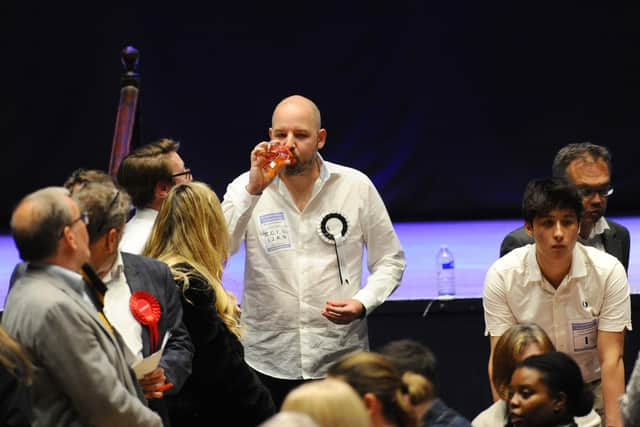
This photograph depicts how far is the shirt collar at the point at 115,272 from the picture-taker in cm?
316

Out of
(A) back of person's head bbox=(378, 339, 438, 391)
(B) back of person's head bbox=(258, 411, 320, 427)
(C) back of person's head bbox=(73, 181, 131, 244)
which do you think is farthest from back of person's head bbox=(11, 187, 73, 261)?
(B) back of person's head bbox=(258, 411, 320, 427)

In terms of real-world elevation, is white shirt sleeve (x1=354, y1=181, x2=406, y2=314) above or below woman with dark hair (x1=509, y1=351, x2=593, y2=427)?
above

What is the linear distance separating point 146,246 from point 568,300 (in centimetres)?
140

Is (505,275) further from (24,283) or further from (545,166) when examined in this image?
(545,166)

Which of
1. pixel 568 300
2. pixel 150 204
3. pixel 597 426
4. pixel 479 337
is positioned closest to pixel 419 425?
pixel 597 426

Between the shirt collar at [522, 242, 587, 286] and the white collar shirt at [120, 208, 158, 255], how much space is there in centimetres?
126

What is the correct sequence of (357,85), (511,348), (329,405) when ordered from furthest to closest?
(357,85) → (511,348) → (329,405)

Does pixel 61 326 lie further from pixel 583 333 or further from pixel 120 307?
pixel 583 333

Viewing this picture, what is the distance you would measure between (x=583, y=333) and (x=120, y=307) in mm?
1568

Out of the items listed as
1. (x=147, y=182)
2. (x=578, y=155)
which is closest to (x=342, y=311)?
(x=147, y=182)

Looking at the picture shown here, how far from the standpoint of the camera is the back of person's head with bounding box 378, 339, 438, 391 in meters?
2.77

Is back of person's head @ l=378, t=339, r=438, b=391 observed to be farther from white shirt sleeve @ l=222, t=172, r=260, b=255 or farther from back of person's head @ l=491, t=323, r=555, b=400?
white shirt sleeve @ l=222, t=172, r=260, b=255

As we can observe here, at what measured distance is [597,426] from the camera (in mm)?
3510

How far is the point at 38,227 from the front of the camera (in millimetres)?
2686
